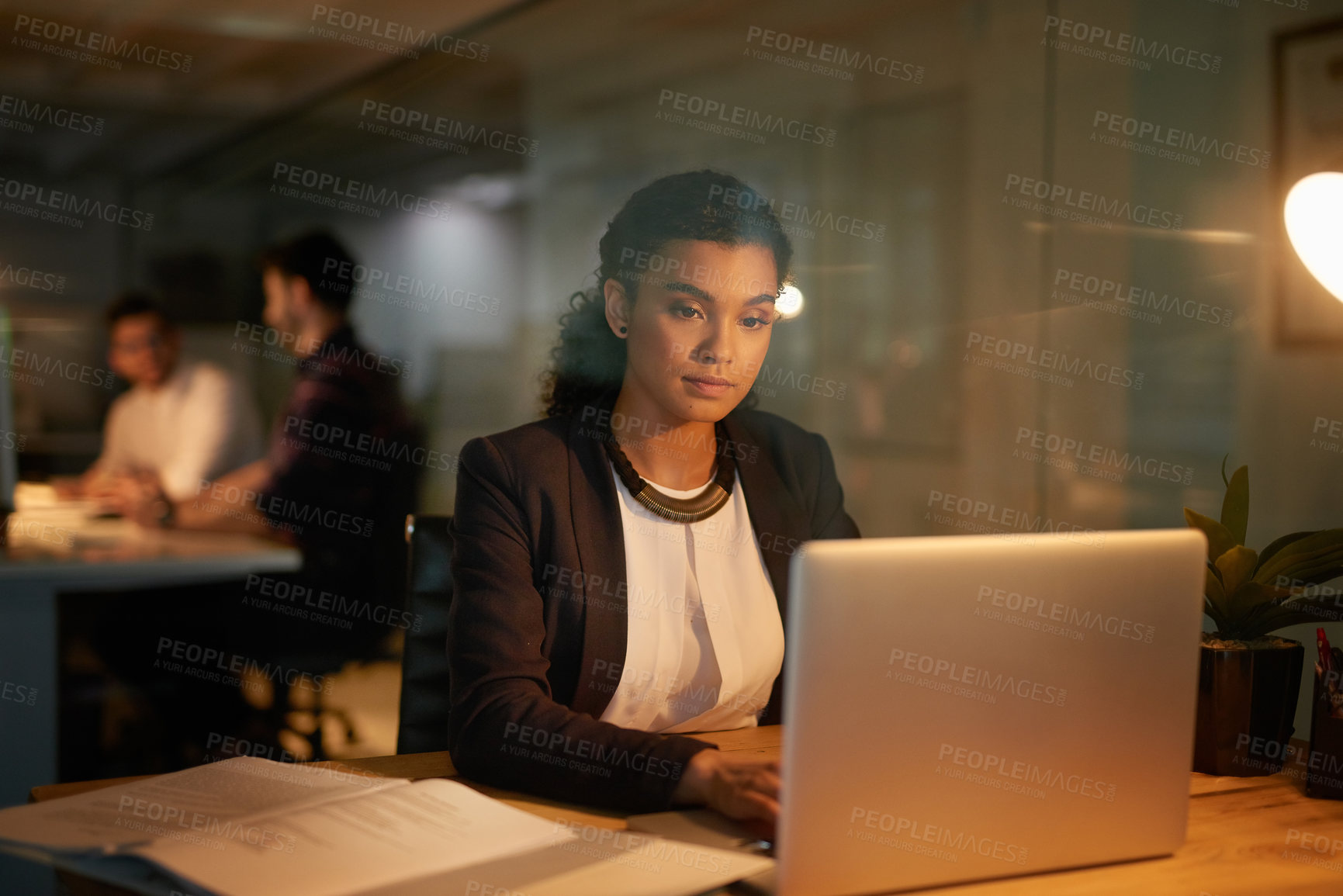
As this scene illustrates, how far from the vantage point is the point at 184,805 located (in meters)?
Result: 0.97

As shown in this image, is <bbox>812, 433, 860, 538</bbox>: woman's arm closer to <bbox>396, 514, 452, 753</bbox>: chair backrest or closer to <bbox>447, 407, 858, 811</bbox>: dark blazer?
<bbox>447, 407, 858, 811</bbox>: dark blazer

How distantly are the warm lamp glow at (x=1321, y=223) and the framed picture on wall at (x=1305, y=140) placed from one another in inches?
39.3

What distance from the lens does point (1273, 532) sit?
7.80 feet

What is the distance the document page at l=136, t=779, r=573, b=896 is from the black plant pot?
0.81 m

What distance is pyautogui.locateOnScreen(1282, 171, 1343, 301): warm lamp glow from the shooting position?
1.34 m

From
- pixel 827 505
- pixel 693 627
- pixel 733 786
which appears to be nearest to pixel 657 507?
pixel 693 627

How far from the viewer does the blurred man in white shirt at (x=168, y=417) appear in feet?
13.6

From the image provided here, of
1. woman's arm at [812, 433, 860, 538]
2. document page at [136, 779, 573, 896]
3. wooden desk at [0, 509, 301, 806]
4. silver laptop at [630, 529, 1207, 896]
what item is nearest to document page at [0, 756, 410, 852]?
document page at [136, 779, 573, 896]

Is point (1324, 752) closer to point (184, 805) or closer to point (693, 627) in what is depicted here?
point (693, 627)

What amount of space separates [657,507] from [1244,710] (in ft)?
2.64

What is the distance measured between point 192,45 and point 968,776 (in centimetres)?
521

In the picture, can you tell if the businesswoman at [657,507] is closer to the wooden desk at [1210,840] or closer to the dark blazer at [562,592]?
the dark blazer at [562,592]

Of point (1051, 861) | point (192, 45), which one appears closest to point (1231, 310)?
point (1051, 861)

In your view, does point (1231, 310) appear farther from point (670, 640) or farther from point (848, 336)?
point (670, 640)
